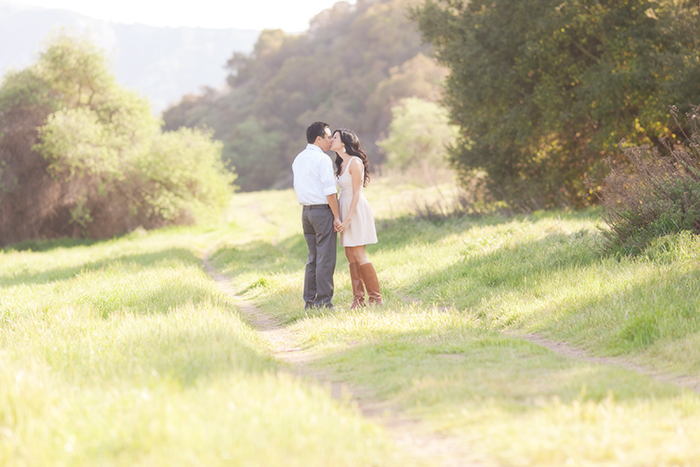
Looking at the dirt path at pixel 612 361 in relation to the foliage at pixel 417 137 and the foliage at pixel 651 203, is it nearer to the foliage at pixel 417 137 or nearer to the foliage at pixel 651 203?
the foliage at pixel 651 203

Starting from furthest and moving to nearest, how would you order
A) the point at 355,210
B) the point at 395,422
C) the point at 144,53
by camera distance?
the point at 144,53
the point at 355,210
the point at 395,422

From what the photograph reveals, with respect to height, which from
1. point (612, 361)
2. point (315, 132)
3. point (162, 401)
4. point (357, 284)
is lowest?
point (612, 361)

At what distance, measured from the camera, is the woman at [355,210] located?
7.48 meters

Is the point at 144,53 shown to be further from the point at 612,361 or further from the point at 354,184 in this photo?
the point at 612,361

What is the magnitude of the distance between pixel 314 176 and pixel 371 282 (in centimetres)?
169

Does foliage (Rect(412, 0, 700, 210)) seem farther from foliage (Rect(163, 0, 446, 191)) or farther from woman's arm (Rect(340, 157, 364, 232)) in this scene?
foliage (Rect(163, 0, 446, 191))

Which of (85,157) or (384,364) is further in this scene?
(85,157)

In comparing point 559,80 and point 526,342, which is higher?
point 559,80

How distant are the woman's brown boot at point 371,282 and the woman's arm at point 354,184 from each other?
667mm

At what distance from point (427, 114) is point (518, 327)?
38267 millimetres

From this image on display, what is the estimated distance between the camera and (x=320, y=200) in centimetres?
749

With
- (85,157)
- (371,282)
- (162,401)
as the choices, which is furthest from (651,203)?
(85,157)

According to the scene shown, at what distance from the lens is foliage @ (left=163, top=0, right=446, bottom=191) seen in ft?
206

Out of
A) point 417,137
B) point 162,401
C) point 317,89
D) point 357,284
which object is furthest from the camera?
point 317,89
